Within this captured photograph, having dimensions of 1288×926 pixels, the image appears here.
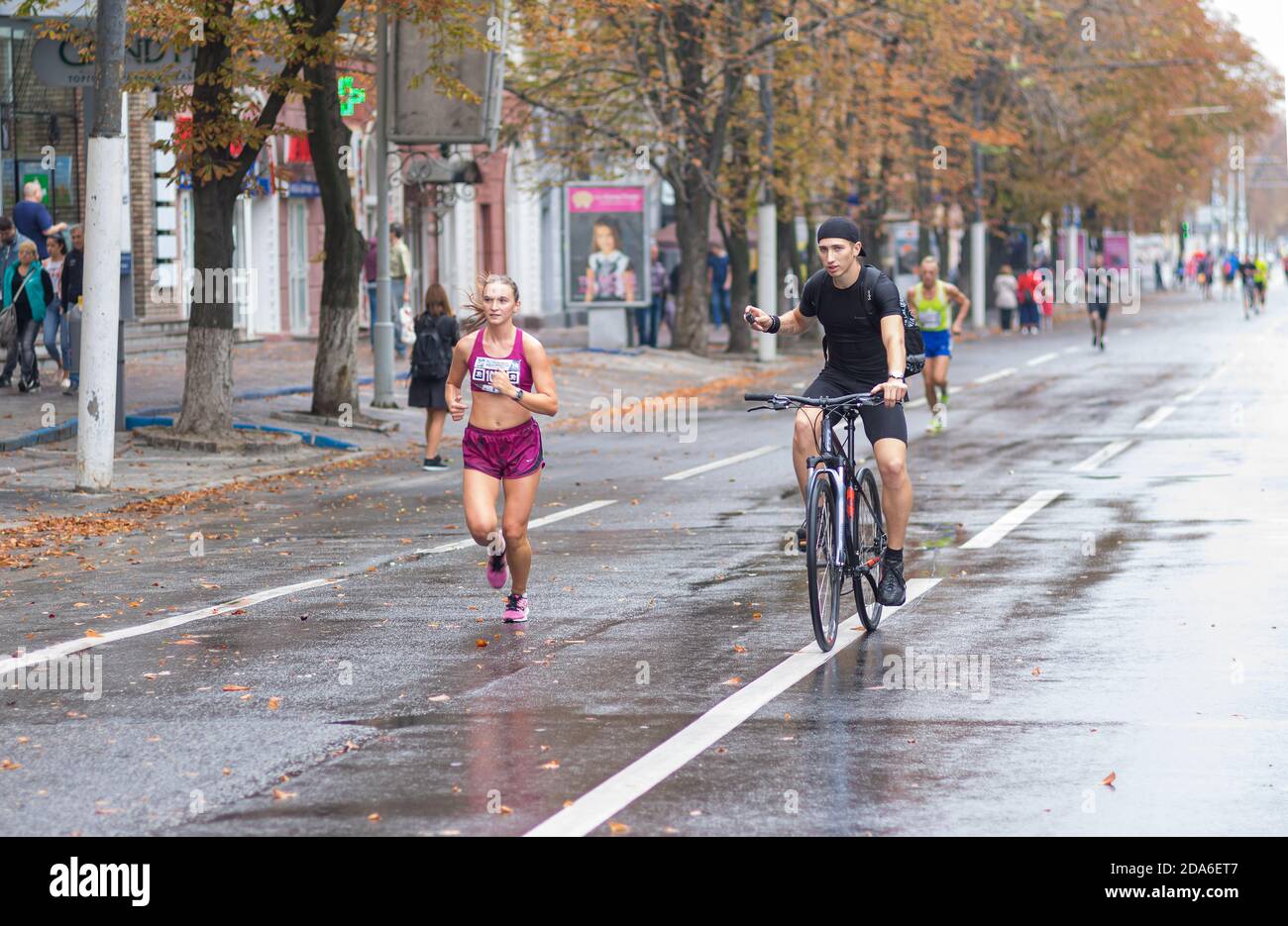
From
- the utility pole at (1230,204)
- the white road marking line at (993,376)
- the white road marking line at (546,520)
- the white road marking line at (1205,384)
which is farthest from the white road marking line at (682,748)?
the utility pole at (1230,204)

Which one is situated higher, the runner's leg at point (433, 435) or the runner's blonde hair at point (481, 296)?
the runner's blonde hair at point (481, 296)

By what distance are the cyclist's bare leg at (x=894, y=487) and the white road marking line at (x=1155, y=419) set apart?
42.2ft

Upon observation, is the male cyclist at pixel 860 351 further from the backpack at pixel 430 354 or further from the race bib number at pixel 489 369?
the backpack at pixel 430 354

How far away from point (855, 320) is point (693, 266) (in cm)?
2820

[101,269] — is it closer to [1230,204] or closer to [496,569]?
[496,569]

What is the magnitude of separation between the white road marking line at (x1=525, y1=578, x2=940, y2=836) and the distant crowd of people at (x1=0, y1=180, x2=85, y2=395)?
14.9 m

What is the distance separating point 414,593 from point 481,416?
1.36 m

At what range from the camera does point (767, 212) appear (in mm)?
38344

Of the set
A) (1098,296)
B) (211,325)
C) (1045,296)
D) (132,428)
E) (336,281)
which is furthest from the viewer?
(1045,296)

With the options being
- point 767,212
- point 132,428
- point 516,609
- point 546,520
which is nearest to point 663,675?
point 516,609

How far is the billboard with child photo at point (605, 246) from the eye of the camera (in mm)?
38219

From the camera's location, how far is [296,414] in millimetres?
23203
